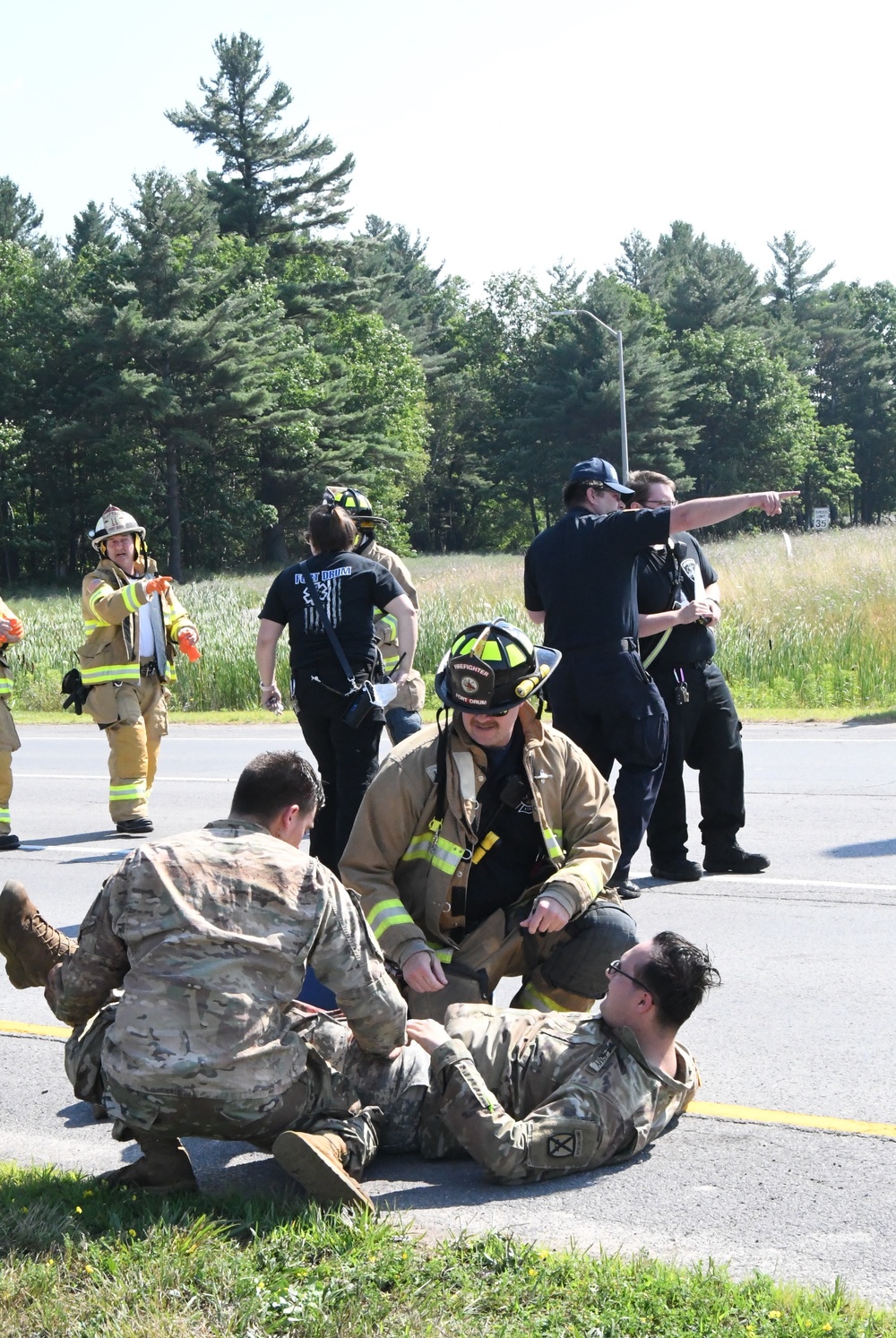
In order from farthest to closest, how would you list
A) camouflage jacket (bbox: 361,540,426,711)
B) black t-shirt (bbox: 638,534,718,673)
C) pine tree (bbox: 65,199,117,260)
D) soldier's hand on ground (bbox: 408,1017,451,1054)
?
1. pine tree (bbox: 65,199,117,260)
2. camouflage jacket (bbox: 361,540,426,711)
3. black t-shirt (bbox: 638,534,718,673)
4. soldier's hand on ground (bbox: 408,1017,451,1054)

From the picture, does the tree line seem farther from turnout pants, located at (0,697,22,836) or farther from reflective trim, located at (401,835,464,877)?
reflective trim, located at (401,835,464,877)

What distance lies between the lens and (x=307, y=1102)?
4.02 metres

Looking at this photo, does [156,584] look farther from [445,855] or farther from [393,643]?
[445,855]

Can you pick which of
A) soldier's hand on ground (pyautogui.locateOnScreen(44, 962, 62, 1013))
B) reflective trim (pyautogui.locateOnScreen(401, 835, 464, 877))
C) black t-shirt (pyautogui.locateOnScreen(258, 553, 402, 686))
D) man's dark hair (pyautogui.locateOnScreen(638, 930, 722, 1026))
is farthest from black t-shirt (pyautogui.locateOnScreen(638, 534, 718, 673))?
soldier's hand on ground (pyautogui.locateOnScreen(44, 962, 62, 1013))

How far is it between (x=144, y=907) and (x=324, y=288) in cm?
6278

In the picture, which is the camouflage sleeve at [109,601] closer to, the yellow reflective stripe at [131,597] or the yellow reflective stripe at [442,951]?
the yellow reflective stripe at [131,597]

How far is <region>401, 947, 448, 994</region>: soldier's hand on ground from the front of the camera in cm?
453

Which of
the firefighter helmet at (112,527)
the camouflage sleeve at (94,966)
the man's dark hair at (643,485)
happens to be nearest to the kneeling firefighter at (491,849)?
the camouflage sleeve at (94,966)

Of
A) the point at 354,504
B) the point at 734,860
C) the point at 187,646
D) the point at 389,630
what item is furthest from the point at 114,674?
the point at 734,860

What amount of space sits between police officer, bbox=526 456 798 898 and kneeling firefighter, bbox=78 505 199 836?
121 inches

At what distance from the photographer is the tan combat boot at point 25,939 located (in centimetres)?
454

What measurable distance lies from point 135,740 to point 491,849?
17.6 feet

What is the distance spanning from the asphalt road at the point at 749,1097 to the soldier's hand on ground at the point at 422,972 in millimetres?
524

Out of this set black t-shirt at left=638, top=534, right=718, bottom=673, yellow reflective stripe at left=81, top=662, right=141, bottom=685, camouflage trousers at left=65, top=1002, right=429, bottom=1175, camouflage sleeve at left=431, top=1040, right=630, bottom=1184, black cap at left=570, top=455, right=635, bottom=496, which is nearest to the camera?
camouflage trousers at left=65, top=1002, right=429, bottom=1175
